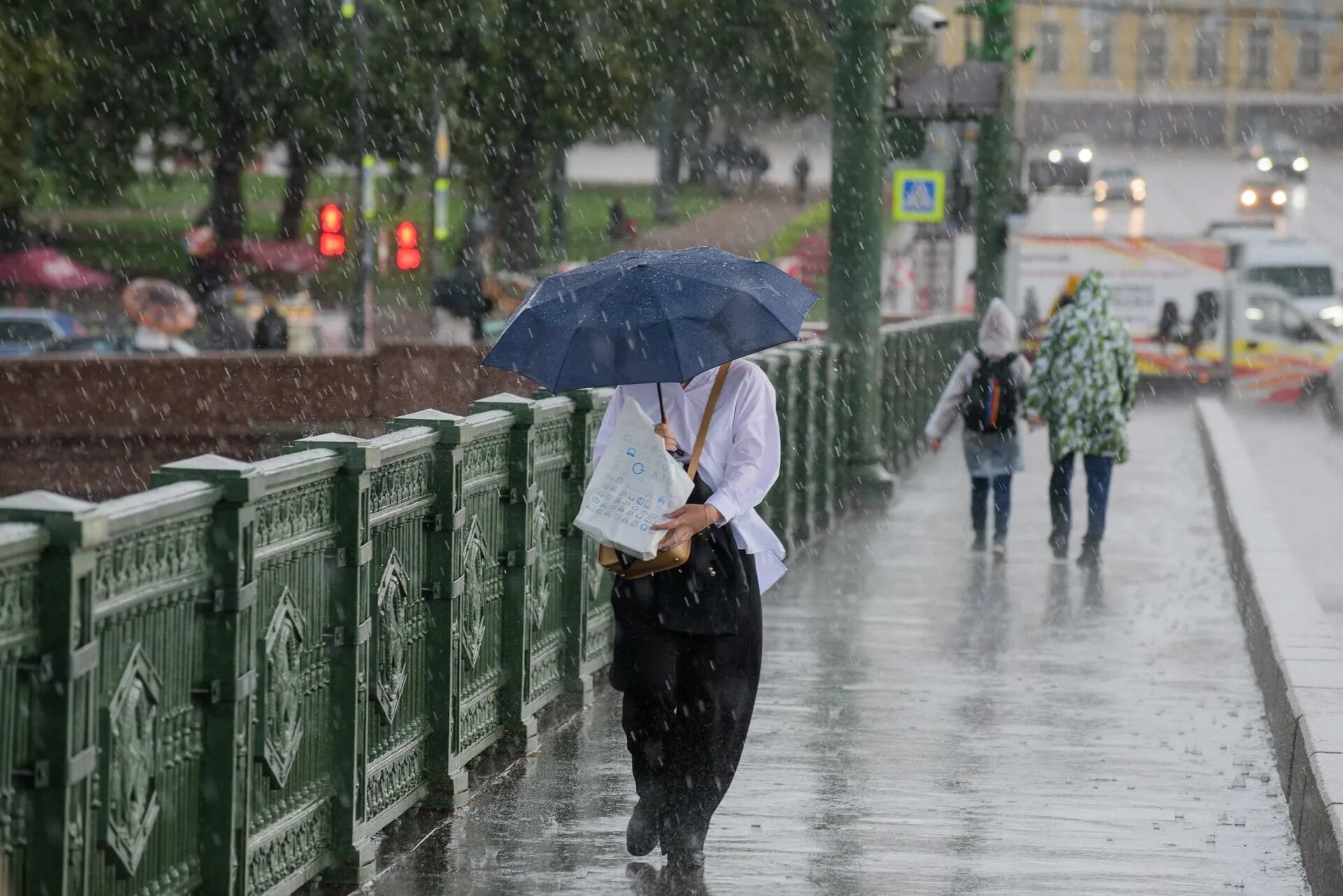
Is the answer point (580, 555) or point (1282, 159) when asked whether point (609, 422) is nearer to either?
point (580, 555)

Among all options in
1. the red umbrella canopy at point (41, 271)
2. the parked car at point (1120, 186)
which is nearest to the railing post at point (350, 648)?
the red umbrella canopy at point (41, 271)

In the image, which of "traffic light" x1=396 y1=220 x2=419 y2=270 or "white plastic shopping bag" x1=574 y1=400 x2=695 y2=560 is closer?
"white plastic shopping bag" x1=574 y1=400 x2=695 y2=560

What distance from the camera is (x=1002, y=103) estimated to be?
18.2 metres

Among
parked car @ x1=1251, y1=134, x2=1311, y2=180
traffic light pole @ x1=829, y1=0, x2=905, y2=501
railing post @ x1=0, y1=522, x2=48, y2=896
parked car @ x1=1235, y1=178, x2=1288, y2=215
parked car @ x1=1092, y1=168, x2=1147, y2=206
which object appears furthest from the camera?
parked car @ x1=1092, y1=168, x2=1147, y2=206

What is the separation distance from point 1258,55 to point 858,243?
289ft

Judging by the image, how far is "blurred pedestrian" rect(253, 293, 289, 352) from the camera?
24.4 metres

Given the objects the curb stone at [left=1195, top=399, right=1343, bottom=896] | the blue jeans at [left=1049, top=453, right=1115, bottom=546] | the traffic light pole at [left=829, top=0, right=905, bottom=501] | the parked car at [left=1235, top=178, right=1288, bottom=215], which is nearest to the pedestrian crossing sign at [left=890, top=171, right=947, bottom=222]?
the traffic light pole at [left=829, top=0, right=905, bottom=501]

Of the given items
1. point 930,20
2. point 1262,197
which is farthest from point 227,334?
point 1262,197

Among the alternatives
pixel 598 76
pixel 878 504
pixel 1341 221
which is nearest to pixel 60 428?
pixel 878 504

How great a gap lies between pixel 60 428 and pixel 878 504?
7.26 metres

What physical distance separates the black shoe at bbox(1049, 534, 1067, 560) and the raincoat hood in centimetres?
121

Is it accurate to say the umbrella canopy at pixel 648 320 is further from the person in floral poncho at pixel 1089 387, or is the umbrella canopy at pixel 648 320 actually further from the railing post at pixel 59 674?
the person in floral poncho at pixel 1089 387

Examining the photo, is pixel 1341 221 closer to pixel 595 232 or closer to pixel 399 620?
pixel 595 232

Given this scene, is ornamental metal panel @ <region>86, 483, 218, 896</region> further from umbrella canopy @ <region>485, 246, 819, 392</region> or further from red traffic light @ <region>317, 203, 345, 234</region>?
red traffic light @ <region>317, 203, 345, 234</region>
